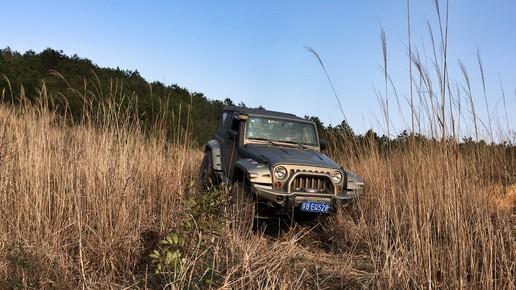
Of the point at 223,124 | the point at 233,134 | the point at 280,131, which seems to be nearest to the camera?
the point at 233,134

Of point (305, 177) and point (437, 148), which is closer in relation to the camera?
point (437, 148)

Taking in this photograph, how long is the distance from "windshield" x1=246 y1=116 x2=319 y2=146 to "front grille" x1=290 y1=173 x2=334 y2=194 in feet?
3.91

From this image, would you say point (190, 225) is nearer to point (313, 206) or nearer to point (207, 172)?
point (313, 206)

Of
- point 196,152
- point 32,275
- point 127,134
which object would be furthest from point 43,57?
point 32,275

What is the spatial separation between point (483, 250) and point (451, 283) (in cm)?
25

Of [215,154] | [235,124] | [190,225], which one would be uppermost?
[235,124]

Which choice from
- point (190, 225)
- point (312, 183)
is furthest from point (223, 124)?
point (190, 225)

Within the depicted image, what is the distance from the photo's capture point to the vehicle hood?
226 inches

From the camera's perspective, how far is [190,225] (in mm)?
3418

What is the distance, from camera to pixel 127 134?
5051mm

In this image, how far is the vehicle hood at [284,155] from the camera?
5.75m

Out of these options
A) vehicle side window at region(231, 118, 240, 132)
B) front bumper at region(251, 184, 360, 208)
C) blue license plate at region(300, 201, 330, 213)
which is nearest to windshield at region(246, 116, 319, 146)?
vehicle side window at region(231, 118, 240, 132)

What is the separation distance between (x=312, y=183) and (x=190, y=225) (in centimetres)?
256

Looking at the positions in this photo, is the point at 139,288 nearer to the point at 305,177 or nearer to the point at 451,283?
the point at 451,283
